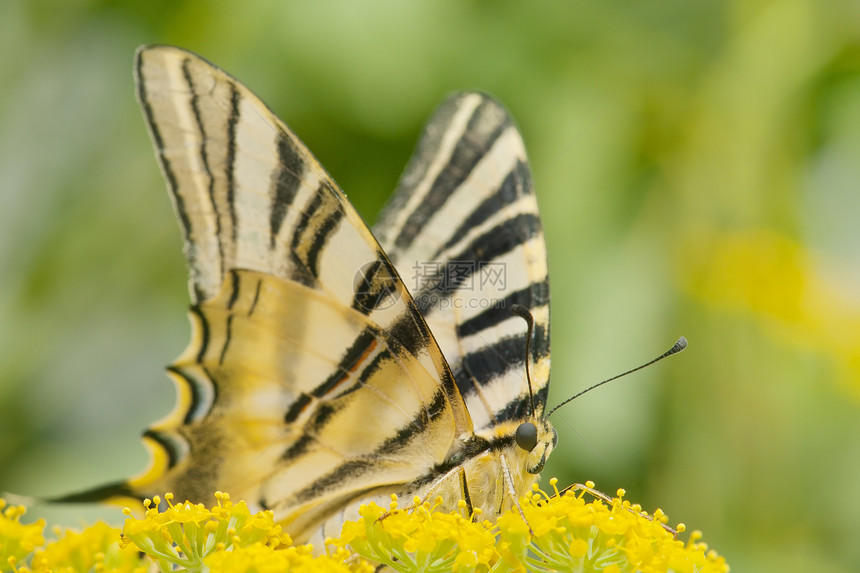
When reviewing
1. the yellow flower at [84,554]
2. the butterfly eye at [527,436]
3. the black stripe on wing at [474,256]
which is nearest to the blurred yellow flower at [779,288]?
the black stripe on wing at [474,256]

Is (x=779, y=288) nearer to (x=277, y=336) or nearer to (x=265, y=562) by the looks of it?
(x=277, y=336)

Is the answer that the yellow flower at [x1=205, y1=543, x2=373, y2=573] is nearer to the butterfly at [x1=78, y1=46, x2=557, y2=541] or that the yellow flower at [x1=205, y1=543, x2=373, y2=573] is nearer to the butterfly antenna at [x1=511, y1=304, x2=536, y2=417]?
the butterfly at [x1=78, y1=46, x2=557, y2=541]

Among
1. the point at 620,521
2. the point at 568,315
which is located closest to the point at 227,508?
the point at 620,521

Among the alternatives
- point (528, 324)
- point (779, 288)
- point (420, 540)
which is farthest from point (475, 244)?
point (779, 288)

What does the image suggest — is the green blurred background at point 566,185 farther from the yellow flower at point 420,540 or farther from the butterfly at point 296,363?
the yellow flower at point 420,540

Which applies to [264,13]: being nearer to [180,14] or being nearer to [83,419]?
[180,14]
